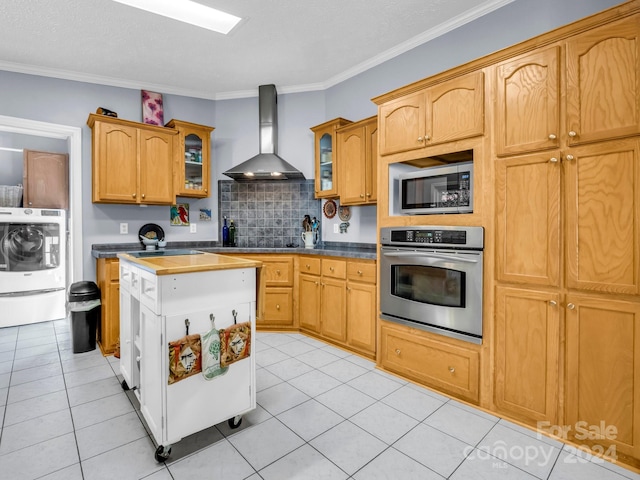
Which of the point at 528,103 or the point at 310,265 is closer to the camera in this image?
the point at 528,103

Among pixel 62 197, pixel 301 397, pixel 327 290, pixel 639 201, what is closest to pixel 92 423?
pixel 301 397

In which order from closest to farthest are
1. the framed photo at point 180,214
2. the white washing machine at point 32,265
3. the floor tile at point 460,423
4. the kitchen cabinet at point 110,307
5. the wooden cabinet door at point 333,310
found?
the floor tile at point 460,423, the kitchen cabinet at point 110,307, the wooden cabinet door at point 333,310, the white washing machine at point 32,265, the framed photo at point 180,214

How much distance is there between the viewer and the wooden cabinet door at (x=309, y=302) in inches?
133

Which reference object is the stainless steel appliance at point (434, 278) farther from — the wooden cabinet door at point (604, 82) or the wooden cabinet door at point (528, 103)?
the wooden cabinet door at point (604, 82)

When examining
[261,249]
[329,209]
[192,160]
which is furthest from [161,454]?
[192,160]

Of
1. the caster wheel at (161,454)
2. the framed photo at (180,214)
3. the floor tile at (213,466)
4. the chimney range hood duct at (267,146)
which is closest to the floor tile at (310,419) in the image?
the floor tile at (213,466)

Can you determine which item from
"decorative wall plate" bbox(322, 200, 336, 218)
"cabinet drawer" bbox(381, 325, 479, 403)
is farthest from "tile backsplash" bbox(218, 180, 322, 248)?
"cabinet drawer" bbox(381, 325, 479, 403)

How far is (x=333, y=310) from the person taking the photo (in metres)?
3.22

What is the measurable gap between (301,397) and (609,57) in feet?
8.50

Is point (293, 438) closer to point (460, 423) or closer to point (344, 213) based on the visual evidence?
point (460, 423)

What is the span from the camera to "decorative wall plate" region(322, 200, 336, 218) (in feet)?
12.6

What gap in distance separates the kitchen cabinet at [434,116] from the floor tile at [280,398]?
1926 mm

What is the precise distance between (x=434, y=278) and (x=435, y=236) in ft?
0.97

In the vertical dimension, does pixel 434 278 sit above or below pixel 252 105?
below
